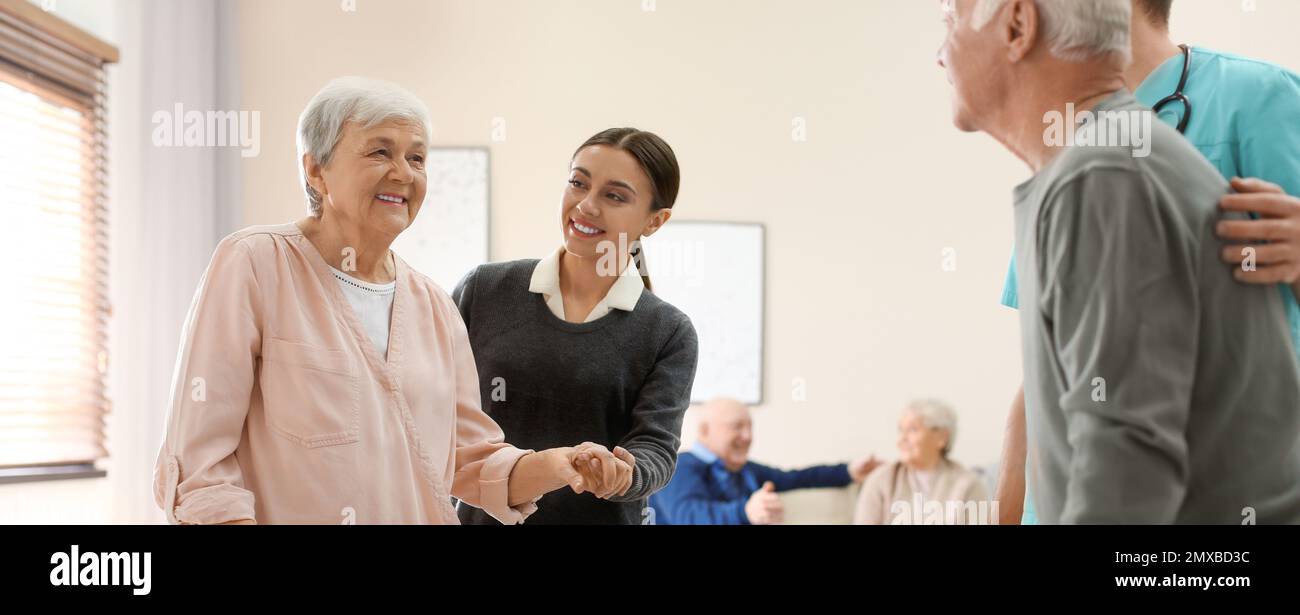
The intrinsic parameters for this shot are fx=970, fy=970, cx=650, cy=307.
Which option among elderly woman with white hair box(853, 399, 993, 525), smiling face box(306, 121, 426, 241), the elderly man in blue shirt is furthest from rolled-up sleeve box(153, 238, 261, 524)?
elderly woman with white hair box(853, 399, 993, 525)

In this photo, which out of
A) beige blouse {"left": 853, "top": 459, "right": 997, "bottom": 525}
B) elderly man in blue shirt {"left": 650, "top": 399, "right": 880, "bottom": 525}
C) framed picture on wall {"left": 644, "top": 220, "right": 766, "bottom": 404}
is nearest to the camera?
framed picture on wall {"left": 644, "top": 220, "right": 766, "bottom": 404}

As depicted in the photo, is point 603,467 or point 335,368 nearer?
point 335,368

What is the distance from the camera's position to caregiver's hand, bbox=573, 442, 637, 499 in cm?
111

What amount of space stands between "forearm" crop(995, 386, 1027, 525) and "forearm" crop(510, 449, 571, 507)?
56 cm

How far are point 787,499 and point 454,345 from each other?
1.61 metres

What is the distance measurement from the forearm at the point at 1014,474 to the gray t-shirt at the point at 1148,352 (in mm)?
379

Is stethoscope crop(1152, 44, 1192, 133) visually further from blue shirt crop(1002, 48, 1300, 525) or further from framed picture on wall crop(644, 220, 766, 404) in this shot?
framed picture on wall crop(644, 220, 766, 404)

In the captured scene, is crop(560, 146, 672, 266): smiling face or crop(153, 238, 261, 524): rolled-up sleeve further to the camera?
crop(560, 146, 672, 266): smiling face

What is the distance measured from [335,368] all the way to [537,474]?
261 millimetres

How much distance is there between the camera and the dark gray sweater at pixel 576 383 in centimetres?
124

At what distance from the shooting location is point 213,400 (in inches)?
35.8

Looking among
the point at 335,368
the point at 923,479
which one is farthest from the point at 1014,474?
the point at 923,479

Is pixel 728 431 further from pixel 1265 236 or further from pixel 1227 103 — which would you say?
pixel 1265 236
